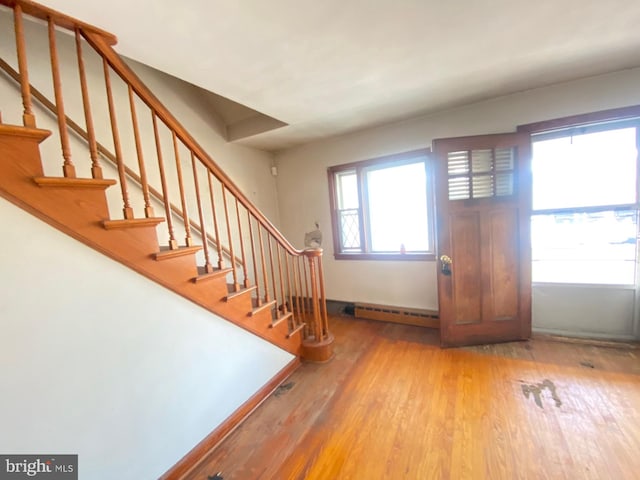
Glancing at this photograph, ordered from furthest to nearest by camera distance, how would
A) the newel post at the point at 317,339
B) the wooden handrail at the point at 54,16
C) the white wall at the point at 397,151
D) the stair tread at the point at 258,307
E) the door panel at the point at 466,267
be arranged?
the door panel at the point at 466,267 → the newel post at the point at 317,339 → the white wall at the point at 397,151 → the stair tread at the point at 258,307 → the wooden handrail at the point at 54,16

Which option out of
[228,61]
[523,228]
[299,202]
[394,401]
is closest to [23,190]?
[228,61]

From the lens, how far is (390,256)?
3.20m

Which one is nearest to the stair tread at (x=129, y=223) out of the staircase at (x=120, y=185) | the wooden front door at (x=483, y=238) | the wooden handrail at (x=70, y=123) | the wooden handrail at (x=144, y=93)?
the staircase at (x=120, y=185)

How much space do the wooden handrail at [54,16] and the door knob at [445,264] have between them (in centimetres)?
292

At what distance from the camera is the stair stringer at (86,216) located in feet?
3.11

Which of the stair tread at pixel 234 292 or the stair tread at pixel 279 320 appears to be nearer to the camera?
the stair tread at pixel 234 292

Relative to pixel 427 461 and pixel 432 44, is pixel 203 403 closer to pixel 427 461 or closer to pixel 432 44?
pixel 427 461

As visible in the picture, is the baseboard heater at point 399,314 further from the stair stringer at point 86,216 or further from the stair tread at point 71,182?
the stair tread at point 71,182

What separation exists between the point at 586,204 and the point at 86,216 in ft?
12.5

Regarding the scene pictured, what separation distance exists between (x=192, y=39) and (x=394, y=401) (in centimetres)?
271

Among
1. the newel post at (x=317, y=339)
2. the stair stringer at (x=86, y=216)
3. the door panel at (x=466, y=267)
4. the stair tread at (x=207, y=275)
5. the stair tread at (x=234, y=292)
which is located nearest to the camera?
the stair stringer at (x=86, y=216)

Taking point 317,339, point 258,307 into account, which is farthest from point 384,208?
point 258,307

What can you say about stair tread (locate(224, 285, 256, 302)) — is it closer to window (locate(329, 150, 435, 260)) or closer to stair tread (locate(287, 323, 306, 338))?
stair tread (locate(287, 323, 306, 338))

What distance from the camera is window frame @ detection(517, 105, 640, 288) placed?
2.15m
